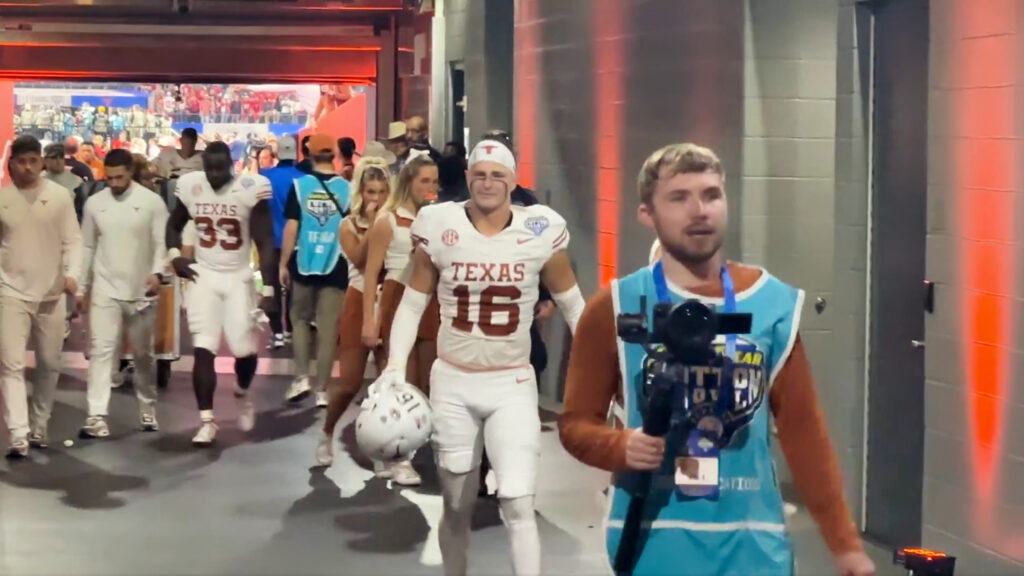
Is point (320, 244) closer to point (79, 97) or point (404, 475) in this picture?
point (404, 475)

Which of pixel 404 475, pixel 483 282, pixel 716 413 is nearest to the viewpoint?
pixel 716 413

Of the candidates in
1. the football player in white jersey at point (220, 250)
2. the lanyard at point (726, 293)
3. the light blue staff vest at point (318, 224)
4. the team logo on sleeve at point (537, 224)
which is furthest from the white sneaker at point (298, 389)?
the lanyard at point (726, 293)

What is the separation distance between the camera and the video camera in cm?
324

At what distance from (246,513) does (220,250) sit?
6.95 feet

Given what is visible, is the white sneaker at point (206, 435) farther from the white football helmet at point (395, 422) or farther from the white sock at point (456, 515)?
the white sock at point (456, 515)

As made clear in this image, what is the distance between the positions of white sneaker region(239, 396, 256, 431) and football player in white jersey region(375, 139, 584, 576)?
4896 millimetres

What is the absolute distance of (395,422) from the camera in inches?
249

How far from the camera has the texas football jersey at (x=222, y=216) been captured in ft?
32.8

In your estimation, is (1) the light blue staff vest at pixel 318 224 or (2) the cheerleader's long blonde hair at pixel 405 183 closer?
(2) the cheerleader's long blonde hair at pixel 405 183

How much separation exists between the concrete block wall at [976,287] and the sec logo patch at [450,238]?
2.14 metres

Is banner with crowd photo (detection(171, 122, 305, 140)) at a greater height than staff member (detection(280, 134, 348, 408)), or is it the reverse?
banner with crowd photo (detection(171, 122, 305, 140))

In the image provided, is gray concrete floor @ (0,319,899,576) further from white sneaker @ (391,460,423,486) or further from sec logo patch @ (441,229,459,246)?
sec logo patch @ (441,229,459,246)

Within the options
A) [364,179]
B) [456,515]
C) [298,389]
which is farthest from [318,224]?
[456,515]

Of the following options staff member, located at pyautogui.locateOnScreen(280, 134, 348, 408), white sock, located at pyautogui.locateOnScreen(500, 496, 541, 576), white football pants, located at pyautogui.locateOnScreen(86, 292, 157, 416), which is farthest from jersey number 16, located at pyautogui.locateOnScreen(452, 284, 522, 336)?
staff member, located at pyautogui.locateOnScreen(280, 134, 348, 408)
